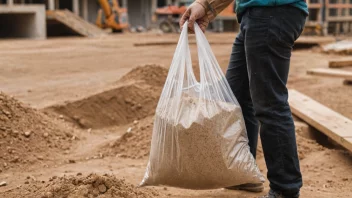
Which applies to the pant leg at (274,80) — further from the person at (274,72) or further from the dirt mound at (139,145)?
the dirt mound at (139,145)

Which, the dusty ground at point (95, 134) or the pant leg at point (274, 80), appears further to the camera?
the dusty ground at point (95, 134)

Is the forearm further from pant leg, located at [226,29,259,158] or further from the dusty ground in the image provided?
the dusty ground

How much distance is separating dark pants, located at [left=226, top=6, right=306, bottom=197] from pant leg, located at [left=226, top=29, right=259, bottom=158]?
0.62 ft

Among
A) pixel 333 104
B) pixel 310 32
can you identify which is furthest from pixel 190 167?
pixel 310 32

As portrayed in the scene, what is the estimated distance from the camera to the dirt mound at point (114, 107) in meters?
6.55

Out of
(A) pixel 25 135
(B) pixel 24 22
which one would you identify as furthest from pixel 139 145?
(B) pixel 24 22

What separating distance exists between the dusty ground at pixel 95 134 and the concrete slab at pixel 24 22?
9.93 metres

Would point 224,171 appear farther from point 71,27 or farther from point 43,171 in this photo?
point 71,27

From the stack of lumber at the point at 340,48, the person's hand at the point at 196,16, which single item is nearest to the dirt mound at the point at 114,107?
the person's hand at the point at 196,16

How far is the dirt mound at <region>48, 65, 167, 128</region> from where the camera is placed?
6.55 meters

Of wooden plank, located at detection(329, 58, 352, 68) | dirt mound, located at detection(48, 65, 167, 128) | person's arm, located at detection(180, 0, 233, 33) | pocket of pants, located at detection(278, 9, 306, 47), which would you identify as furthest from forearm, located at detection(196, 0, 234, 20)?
wooden plank, located at detection(329, 58, 352, 68)

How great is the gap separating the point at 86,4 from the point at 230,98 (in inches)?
993

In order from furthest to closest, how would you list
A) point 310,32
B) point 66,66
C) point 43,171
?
point 310,32, point 66,66, point 43,171

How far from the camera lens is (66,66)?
11586 millimetres
